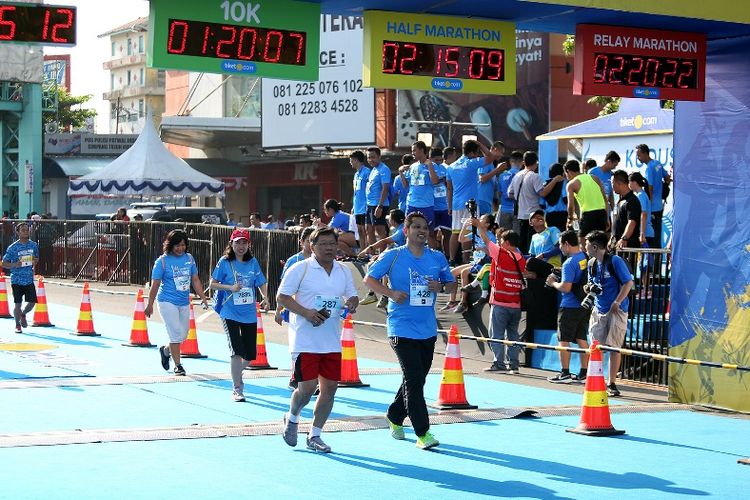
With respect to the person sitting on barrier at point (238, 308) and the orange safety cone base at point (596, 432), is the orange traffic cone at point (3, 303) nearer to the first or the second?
the person sitting on barrier at point (238, 308)

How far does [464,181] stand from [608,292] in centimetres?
629

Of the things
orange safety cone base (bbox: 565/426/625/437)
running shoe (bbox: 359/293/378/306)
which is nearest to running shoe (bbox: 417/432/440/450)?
orange safety cone base (bbox: 565/426/625/437)

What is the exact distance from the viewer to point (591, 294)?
52.3ft

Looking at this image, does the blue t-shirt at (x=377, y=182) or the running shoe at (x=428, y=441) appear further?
the blue t-shirt at (x=377, y=182)

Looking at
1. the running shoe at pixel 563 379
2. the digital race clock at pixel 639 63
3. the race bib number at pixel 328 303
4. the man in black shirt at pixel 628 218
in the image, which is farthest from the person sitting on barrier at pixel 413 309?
the man in black shirt at pixel 628 218

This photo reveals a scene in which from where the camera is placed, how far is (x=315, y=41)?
522 inches

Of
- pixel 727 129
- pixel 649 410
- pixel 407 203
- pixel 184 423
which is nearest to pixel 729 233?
pixel 727 129

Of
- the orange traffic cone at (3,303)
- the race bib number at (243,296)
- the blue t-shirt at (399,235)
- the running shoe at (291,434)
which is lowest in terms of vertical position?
the running shoe at (291,434)

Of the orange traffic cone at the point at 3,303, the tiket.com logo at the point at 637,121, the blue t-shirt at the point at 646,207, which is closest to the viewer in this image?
the blue t-shirt at the point at 646,207

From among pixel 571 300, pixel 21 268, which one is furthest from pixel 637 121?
pixel 21 268

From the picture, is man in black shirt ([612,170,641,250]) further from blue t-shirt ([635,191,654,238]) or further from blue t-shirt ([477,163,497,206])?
blue t-shirt ([477,163,497,206])

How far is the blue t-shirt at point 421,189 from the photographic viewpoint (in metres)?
21.8

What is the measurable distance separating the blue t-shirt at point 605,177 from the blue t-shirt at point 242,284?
7.01m

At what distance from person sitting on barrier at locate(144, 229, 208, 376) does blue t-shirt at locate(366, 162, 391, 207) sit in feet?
21.2
